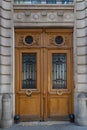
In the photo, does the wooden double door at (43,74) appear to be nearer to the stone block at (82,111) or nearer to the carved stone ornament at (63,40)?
the carved stone ornament at (63,40)

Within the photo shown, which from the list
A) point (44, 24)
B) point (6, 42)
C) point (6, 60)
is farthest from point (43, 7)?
point (6, 60)

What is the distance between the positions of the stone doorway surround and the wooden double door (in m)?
0.27

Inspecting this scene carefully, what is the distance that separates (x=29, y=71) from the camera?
8461mm

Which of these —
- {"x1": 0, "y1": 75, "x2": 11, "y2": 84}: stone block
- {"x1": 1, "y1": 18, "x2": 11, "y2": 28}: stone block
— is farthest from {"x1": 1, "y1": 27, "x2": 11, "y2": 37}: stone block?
{"x1": 0, "y1": 75, "x2": 11, "y2": 84}: stone block

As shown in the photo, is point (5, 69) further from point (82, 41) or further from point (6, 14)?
point (82, 41)

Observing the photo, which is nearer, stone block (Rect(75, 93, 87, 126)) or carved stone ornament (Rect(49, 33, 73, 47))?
stone block (Rect(75, 93, 87, 126))

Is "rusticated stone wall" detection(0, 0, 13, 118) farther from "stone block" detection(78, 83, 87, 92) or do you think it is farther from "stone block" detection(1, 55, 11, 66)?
"stone block" detection(78, 83, 87, 92)

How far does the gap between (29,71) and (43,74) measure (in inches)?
18.5

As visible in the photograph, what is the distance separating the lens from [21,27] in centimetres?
827

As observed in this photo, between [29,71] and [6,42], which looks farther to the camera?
[29,71]

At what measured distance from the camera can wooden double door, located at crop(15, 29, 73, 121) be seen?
834 cm

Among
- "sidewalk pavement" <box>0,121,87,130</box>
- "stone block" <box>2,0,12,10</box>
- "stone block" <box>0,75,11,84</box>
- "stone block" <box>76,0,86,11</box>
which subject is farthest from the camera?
"stone block" <box>76,0,86,11</box>

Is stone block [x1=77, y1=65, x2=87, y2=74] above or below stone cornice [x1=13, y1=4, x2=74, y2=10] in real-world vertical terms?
below

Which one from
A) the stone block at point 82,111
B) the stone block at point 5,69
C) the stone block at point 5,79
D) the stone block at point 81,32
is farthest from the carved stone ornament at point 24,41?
the stone block at point 82,111
